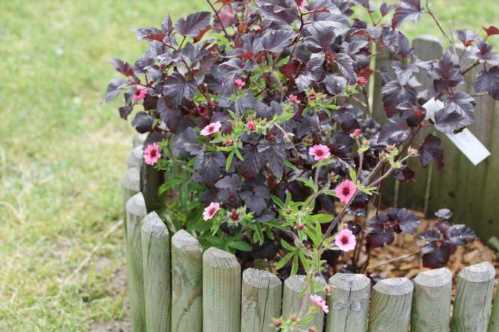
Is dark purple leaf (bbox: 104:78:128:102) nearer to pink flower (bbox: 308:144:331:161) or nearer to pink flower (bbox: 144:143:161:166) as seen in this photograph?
pink flower (bbox: 144:143:161:166)

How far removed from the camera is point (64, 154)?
12.8ft

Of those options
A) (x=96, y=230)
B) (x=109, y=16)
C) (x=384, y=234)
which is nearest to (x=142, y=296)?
(x=384, y=234)

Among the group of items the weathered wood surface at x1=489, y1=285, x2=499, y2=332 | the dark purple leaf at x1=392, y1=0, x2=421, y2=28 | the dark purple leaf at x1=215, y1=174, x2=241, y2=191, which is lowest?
the weathered wood surface at x1=489, y1=285, x2=499, y2=332

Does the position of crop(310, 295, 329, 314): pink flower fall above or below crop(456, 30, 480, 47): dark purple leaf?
below

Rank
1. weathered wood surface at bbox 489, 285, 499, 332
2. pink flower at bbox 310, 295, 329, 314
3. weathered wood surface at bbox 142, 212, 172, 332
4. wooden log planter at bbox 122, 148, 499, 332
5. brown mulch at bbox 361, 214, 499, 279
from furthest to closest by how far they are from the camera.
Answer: brown mulch at bbox 361, 214, 499, 279 → weathered wood surface at bbox 142, 212, 172, 332 → weathered wood surface at bbox 489, 285, 499, 332 → wooden log planter at bbox 122, 148, 499, 332 → pink flower at bbox 310, 295, 329, 314

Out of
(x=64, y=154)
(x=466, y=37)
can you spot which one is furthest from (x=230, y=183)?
(x=64, y=154)

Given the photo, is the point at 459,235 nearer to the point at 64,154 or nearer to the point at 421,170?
the point at 421,170

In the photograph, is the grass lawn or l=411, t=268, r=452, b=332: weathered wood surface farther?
the grass lawn

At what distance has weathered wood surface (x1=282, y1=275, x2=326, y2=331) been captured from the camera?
201cm

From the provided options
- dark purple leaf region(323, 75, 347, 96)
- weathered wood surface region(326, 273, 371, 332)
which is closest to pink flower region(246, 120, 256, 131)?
dark purple leaf region(323, 75, 347, 96)

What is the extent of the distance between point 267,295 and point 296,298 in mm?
85

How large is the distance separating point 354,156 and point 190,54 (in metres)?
0.58

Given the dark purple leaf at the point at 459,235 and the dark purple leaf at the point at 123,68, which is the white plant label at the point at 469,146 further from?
the dark purple leaf at the point at 123,68

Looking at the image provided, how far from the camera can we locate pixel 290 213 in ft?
7.14
